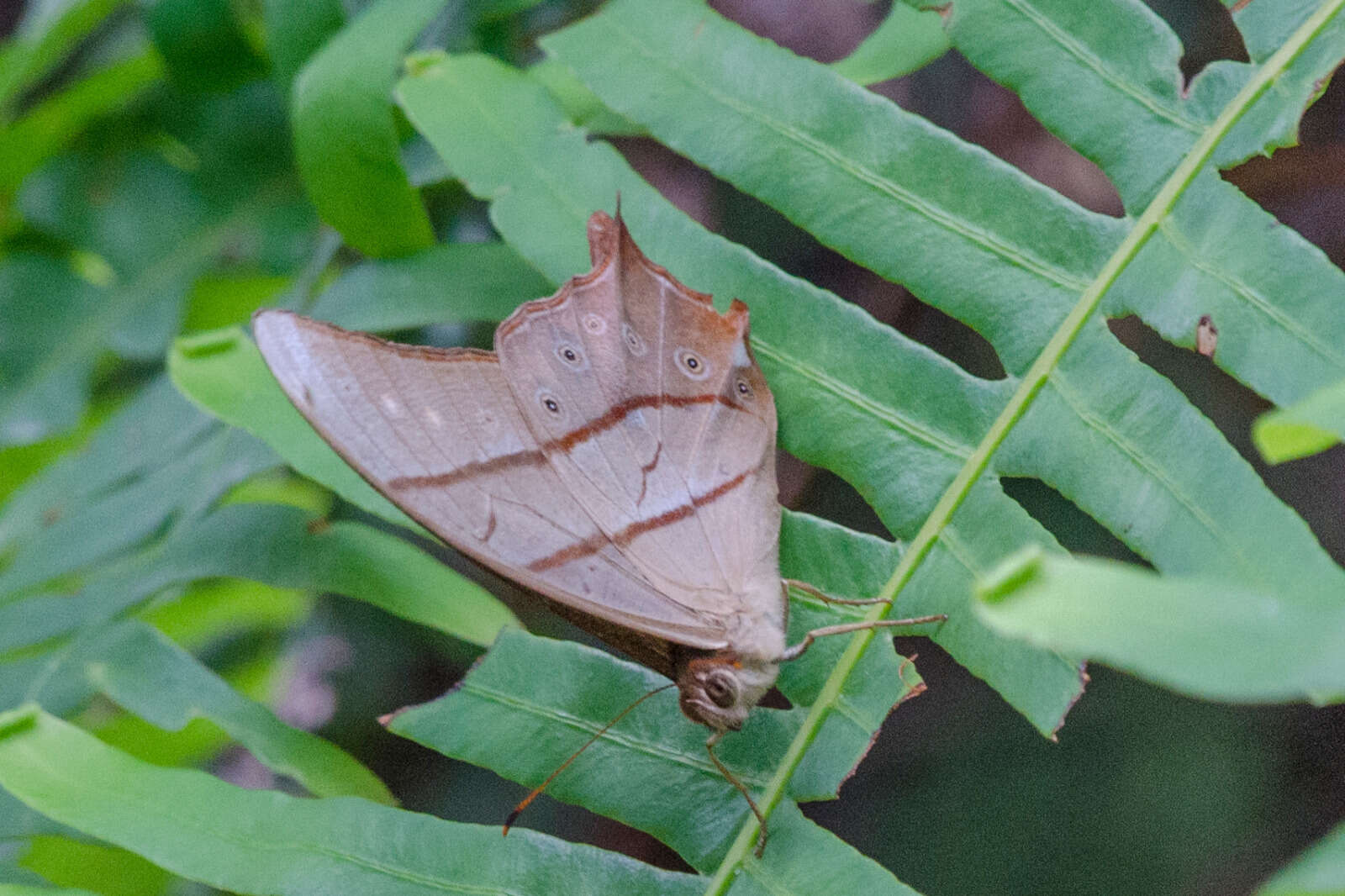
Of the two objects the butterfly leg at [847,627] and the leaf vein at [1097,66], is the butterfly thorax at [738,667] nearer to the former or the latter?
the butterfly leg at [847,627]

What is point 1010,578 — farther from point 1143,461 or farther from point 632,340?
point 632,340

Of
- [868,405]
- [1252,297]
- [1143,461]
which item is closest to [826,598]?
[868,405]

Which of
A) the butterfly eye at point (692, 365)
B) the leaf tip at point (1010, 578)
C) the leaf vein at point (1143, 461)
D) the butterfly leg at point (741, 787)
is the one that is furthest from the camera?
the butterfly eye at point (692, 365)

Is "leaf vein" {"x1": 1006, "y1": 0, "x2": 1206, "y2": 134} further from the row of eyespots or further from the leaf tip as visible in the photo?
the leaf tip

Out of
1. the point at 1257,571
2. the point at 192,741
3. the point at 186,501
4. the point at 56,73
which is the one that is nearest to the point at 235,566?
the point at 186,501

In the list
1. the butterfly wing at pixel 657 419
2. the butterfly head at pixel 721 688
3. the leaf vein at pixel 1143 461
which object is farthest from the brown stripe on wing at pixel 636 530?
the leaf vein at pixel 1143 461

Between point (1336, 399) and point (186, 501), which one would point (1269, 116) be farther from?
point (186, 501)
